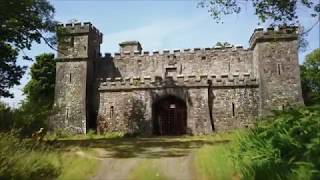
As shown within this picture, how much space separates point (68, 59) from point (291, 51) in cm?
1714

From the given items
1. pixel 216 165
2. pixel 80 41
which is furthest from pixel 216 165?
pixel 80 41

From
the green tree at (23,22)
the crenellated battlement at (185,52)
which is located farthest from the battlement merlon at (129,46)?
the green tree at (23,22)

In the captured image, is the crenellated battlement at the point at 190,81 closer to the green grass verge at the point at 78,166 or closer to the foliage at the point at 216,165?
the green grass verge at the point at 78,166

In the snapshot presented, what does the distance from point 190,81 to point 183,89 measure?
0.79 m

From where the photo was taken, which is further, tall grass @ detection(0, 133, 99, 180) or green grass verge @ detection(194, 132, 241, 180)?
green grass verge @ detection(194, 132, 241, 180)

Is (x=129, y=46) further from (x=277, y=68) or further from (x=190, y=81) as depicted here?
(x=277, y=68)

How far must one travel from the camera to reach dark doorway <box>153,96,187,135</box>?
32.8m

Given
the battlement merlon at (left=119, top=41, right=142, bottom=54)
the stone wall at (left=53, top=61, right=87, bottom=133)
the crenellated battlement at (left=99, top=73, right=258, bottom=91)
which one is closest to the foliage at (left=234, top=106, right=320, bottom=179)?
the crenellated battlement at (left=99, top=73, right=258, bottom=91)

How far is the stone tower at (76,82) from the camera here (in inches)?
1328

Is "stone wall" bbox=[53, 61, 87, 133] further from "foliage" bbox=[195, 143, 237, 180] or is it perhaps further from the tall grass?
"foliage" bbox=[195, 143, 237, 180]

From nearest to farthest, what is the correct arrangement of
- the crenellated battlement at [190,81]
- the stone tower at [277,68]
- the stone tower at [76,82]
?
the stone tower at [277,68]
the crenellated battlement at [190,81]
the stone tower at [76,82]

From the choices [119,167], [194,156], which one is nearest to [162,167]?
[119,167]

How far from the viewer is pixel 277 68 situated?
1294 inches

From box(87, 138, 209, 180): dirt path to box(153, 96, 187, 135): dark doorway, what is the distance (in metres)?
12.3
